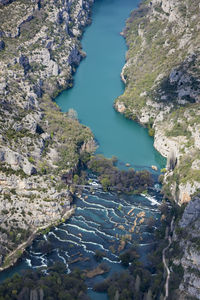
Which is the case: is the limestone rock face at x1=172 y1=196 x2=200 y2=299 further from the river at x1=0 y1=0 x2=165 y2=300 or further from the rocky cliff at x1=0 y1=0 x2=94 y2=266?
the rocky cliff at x1=0 y1=0 x2=94 y2=266

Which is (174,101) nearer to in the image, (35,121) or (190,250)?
(35,121)

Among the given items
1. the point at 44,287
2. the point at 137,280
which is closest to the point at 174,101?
the point at 137,280

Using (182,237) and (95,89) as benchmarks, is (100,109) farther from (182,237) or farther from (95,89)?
(182,237)

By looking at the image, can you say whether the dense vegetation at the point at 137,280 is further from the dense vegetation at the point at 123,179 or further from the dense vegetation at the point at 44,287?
the dense vegetation at the point at 123,179

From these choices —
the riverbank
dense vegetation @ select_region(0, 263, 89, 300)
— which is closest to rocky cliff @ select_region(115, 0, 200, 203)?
the riverbank

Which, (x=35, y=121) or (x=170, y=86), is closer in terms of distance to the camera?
(x=35, y=121)
